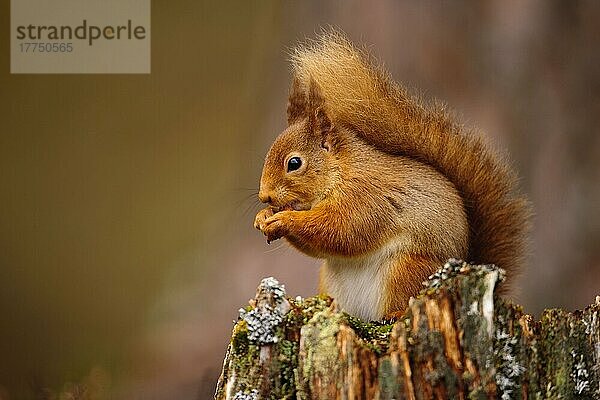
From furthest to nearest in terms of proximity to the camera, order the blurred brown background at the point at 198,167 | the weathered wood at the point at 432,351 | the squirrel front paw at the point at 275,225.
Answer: the blurred brown background at the point at 198,167 < the squirrel front paw at the point at 275,225 < the weathered wood at the point at 432,351

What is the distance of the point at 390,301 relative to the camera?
4.18 ft

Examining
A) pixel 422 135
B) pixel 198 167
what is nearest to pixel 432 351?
pixel 422 135

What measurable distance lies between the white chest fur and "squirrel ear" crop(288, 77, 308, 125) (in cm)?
24

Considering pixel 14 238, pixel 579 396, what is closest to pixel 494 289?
pixel 579 396

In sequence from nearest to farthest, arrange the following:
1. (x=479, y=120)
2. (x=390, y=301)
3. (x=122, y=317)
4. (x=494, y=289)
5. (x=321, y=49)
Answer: (x=494, y=289) → (x=390, y=301) → (x=321, y=49) → (x=479, y=120) → (x=122, y=317)

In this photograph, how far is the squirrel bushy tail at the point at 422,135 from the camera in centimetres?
135

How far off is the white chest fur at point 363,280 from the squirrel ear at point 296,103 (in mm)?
235

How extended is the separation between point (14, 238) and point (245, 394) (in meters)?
1.48

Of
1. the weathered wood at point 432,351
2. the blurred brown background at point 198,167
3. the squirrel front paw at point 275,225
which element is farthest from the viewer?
the blurred brown background at point 198,167

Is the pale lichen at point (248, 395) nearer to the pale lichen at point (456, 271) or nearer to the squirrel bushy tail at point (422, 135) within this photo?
the pale lichen at point (456, 271)

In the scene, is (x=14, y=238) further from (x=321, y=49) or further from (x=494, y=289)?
(x=494, y=289)

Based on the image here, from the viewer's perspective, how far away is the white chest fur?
1295mm

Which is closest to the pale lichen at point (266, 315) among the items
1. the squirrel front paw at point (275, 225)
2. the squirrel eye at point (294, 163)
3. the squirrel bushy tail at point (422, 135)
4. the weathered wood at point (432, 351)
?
the weathered wood at point (432, 351)

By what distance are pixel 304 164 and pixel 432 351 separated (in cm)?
40
